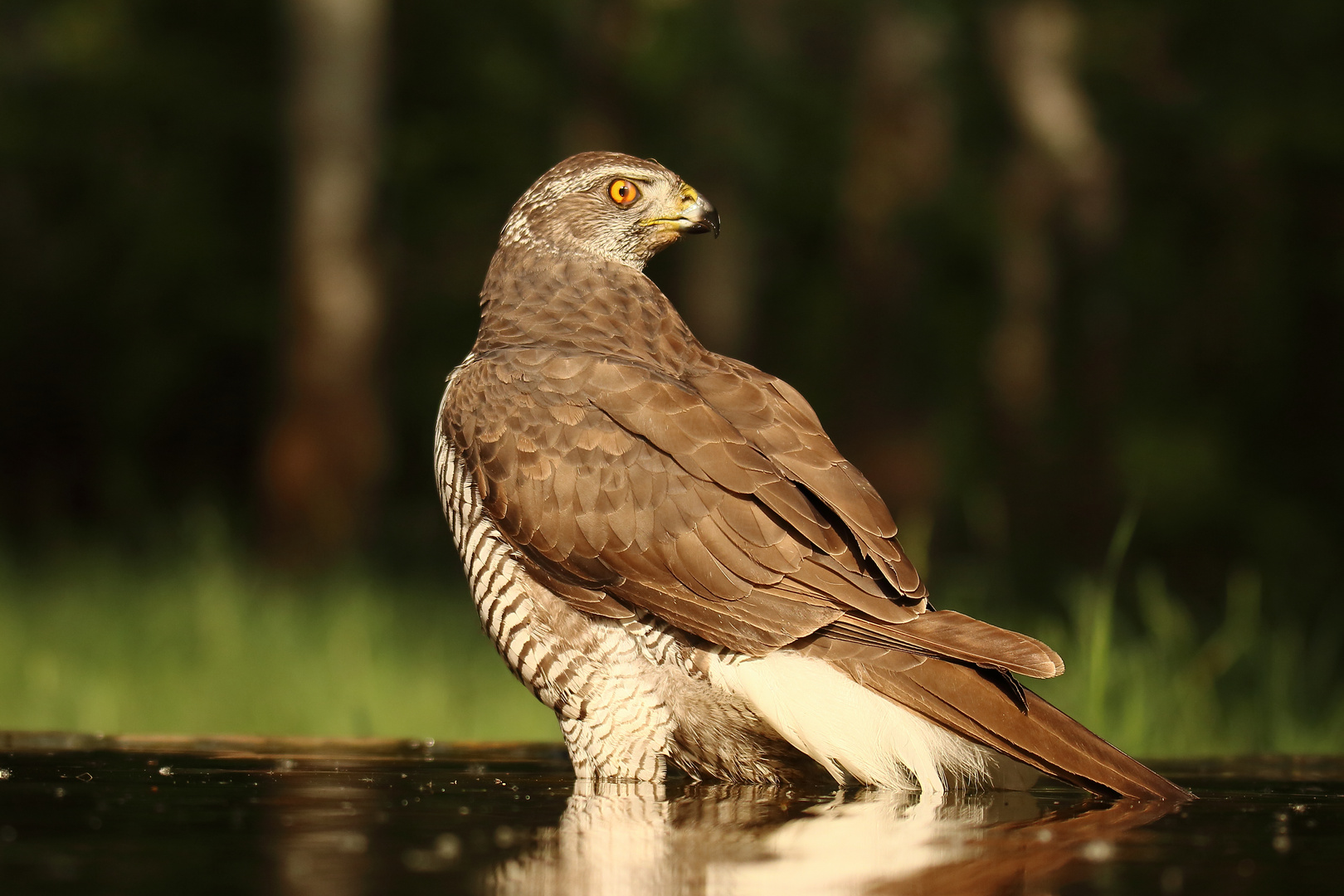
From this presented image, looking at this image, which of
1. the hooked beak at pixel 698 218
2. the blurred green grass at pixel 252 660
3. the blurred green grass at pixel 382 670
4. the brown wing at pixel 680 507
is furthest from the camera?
the blurred green grass at pixel 252 660

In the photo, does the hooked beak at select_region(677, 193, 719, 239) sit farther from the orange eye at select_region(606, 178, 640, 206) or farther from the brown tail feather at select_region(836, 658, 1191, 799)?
the brown tail feather at select_region(836, 658, 1191, 799)

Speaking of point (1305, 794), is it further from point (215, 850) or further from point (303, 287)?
point (303, 287)

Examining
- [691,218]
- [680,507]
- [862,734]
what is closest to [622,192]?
[691,218]

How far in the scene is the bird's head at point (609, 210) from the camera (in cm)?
426

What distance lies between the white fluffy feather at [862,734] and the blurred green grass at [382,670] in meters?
1.47

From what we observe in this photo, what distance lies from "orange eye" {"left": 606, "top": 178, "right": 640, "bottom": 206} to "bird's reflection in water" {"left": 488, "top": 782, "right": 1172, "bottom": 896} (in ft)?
5.89

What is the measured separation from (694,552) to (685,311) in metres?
15.8

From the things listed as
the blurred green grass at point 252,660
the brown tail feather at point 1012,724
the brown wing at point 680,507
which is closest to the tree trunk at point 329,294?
the blurred green grass at point 252,660

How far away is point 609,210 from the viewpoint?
428 cm

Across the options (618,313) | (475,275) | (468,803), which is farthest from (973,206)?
(468,803)

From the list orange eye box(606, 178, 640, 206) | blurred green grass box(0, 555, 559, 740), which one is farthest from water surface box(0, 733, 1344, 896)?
blurred green grass box(0, 555, 559, 740)

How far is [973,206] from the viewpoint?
46.1 ft

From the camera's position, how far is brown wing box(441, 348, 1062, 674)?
10.7 ft

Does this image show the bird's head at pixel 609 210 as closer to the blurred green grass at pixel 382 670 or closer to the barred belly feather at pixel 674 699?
the barred belly feather at pixel 674 699
